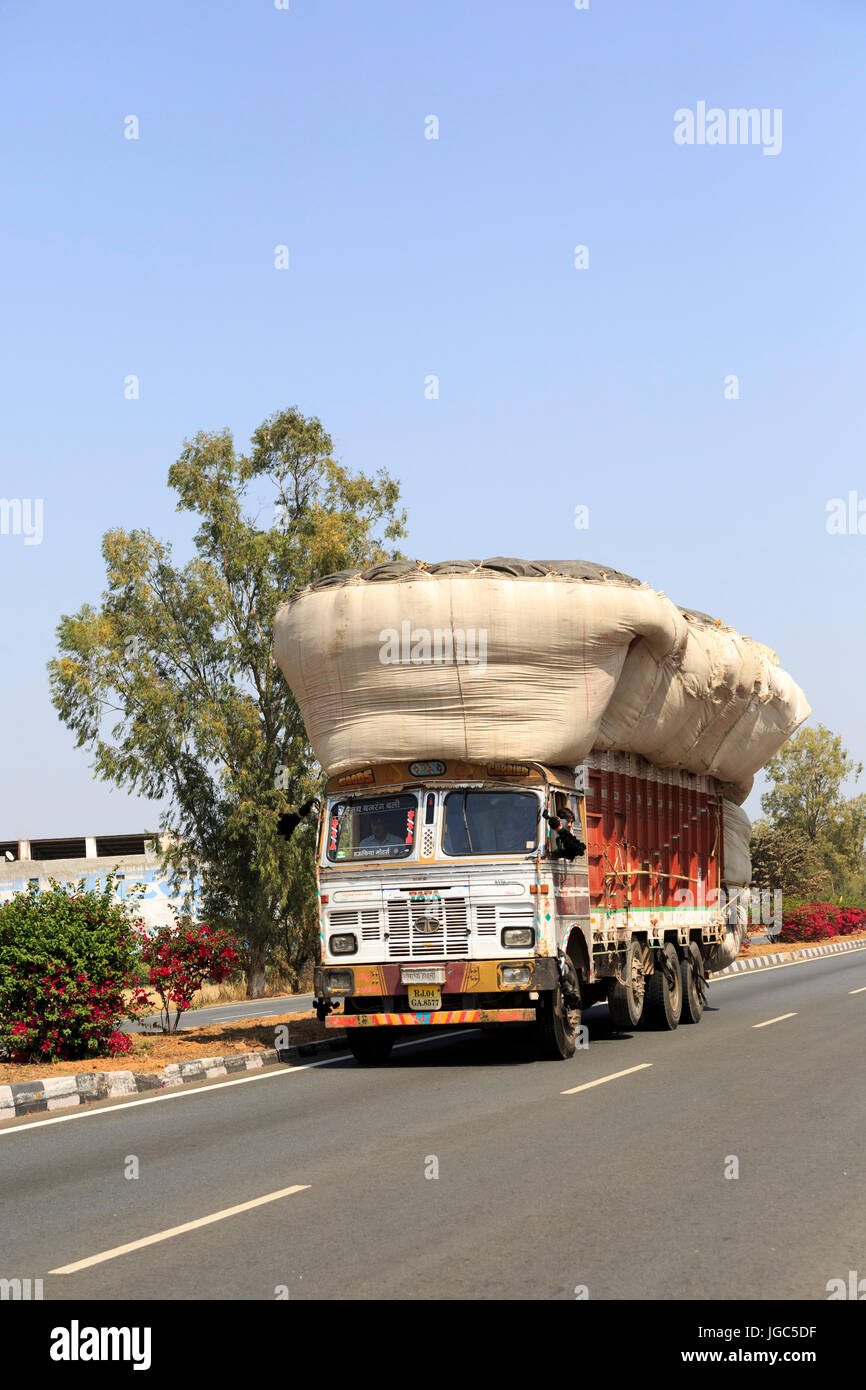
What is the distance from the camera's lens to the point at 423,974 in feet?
47.3

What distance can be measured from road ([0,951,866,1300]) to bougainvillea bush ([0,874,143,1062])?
6.12 feet

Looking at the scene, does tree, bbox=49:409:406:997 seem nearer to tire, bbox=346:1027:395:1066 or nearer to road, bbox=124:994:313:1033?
road, bbox=124:994:313:1033

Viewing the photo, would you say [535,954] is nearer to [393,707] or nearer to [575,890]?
[575,890]

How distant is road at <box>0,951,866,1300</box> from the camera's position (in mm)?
6391

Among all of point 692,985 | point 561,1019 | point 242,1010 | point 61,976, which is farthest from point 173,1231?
point 242,1010

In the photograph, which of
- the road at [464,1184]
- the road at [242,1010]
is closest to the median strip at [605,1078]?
the road at [464,1184]

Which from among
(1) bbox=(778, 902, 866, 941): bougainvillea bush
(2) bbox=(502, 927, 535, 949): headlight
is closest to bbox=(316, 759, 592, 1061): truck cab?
(2) bbox=(502, 927, 535, 949): headlight

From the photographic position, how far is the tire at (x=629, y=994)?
56.7ft

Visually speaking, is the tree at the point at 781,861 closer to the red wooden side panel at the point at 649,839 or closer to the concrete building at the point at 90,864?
the concrete building at the point at 90,864

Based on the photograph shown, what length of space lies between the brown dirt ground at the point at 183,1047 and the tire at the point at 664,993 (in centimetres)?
405

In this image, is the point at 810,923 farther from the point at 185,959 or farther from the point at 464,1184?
the point at 464,1184
